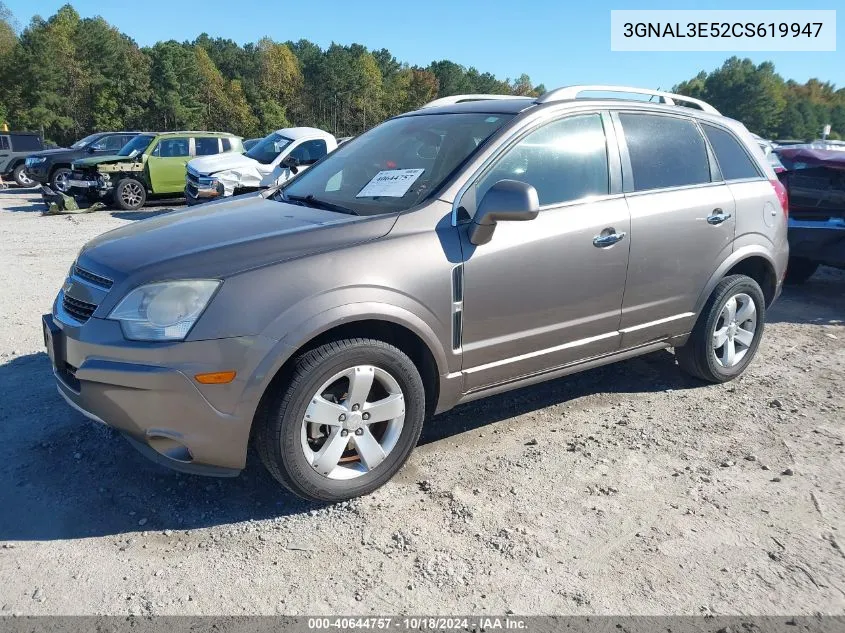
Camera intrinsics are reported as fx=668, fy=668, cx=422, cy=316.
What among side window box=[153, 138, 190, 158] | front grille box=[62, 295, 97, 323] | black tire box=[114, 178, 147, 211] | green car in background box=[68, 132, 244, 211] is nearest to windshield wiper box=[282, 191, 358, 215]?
front grille box=[62, 295, 97, 323]

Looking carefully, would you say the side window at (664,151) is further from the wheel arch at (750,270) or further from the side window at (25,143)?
the side window at (25,143)

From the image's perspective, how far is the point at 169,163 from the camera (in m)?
14.9

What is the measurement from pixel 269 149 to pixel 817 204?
9.97 m

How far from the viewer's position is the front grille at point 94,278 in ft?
9.29

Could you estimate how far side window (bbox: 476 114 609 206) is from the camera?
343 cm

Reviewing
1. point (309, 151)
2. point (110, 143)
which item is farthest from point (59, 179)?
point (309, 151)

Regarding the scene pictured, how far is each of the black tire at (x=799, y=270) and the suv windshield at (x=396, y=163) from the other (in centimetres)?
552

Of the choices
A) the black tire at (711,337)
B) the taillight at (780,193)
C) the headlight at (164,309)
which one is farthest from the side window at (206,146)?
the headlight at (164,309)

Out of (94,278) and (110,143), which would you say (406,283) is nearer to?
(94,278)

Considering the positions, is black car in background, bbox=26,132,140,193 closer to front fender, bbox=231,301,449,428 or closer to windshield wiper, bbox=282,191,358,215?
windshield wiper, bbox=282,191,358,215

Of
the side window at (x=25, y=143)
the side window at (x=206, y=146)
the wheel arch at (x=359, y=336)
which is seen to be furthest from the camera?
the side window at (x=25, y=143)

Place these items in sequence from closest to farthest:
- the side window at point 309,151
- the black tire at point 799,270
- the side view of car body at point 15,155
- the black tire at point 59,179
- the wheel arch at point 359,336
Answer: the wheel arch at point 359,336 < the black tire at point 799,270 < the side window at point 309,151 < the black tire at point 59,179 < the side view of car body at point 15,155

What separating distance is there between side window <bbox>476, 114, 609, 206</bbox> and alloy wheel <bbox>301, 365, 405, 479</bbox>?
1.06 meters

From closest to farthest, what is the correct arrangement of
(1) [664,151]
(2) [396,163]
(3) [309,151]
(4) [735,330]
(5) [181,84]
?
(2) [396,163] → (1) [664,151] → (4) [735,330] → (3) [309,151] → (5) [181,84]
